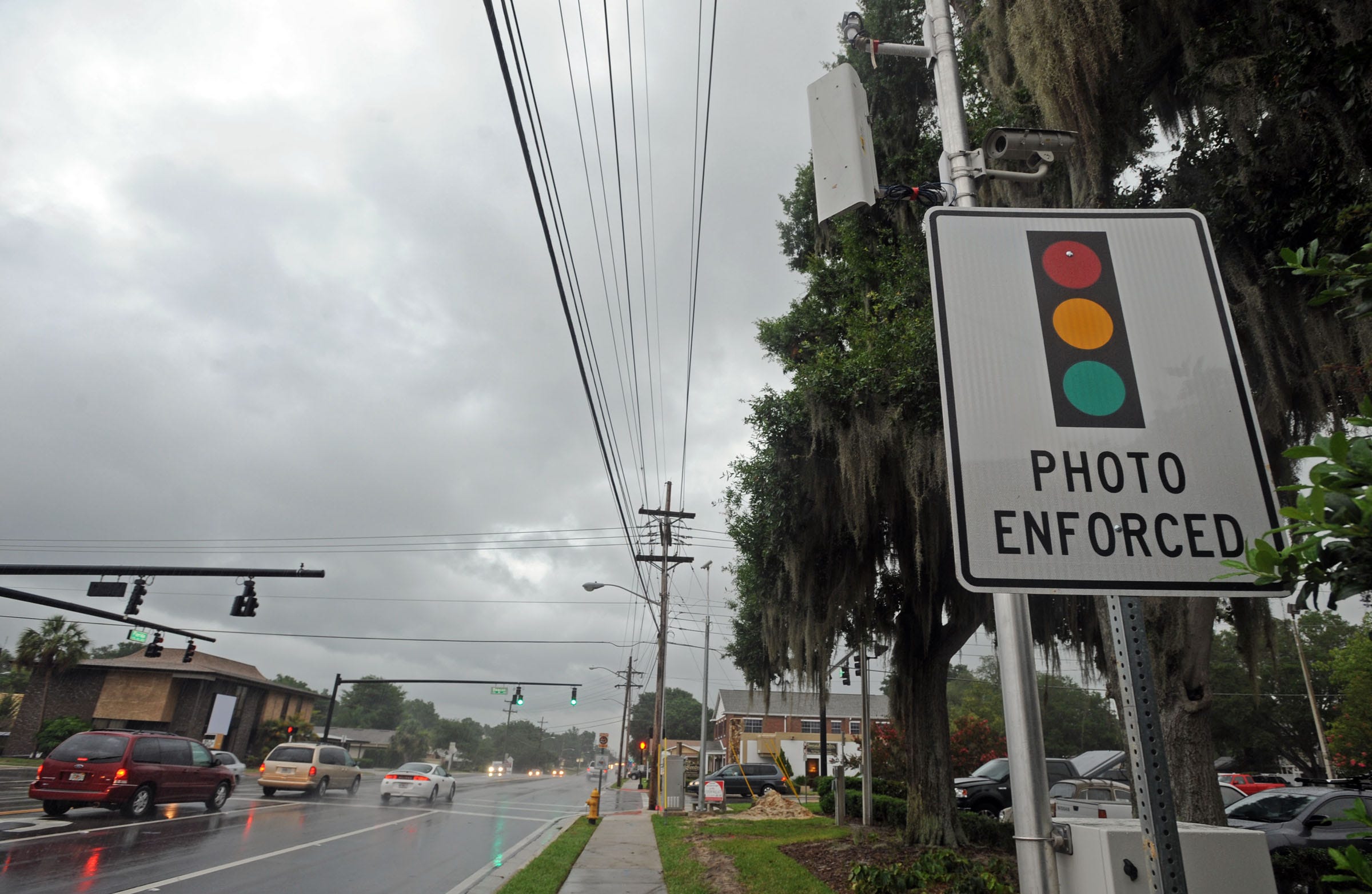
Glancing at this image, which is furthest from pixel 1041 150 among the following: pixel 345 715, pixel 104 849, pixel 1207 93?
pixel 345 715

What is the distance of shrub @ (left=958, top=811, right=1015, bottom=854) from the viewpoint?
12750 mm

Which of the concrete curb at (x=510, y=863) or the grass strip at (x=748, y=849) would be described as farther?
the concrete curb at (x=510, y=863)

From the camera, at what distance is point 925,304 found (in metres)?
10.7

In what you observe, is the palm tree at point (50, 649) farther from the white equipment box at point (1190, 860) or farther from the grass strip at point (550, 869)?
the white equipment box at point (1190, 860)

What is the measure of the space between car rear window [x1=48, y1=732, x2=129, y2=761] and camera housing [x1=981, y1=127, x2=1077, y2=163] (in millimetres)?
17516

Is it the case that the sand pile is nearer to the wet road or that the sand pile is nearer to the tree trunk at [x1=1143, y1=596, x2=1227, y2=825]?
the wet road

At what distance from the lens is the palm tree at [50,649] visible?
35562mm

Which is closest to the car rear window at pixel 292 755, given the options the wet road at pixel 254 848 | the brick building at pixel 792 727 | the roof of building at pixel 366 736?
the wet road at pixel 254 848

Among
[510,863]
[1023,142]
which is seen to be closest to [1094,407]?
[1023,142]

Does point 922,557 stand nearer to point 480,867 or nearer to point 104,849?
point 480,867

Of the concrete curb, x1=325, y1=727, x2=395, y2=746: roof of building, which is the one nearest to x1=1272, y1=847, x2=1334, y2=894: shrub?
the concrete curb

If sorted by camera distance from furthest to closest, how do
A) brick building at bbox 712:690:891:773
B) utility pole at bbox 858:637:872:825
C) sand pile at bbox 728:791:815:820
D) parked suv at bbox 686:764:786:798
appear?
brick building at bbox 712:690:891:773
parked suv at bbox 686:764:786:798
sand pile at bbox 728:791:815:820
utility pole at bbox 858:637:872:825

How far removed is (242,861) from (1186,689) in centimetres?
1162

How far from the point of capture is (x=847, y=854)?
423 inches
